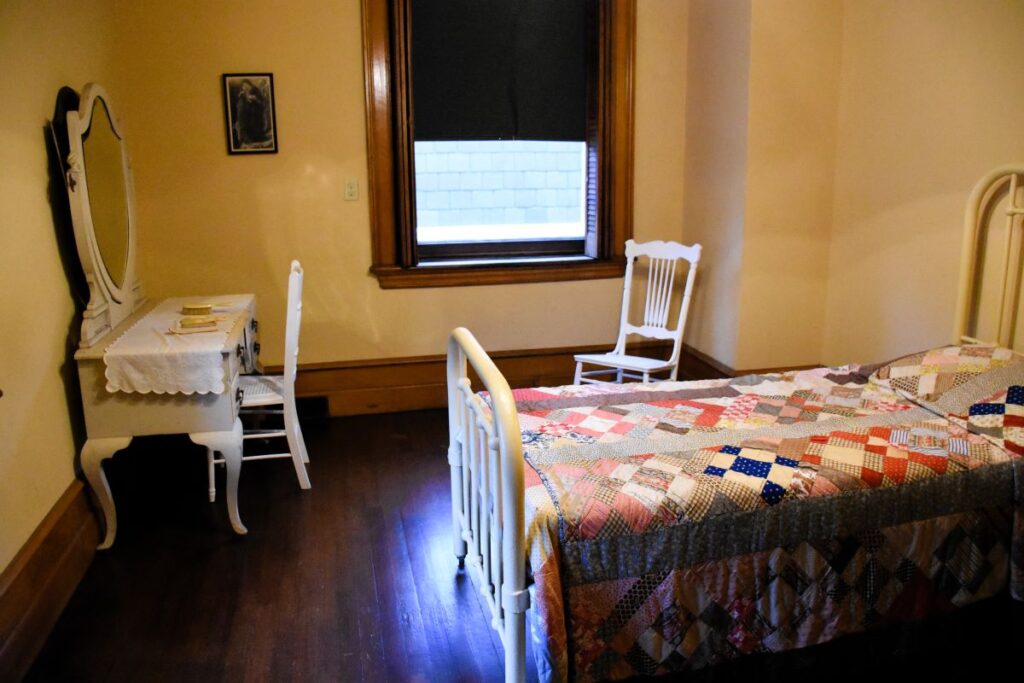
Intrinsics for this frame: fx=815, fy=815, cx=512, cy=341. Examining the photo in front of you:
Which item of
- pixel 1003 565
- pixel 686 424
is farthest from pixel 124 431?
pixel 1003 565

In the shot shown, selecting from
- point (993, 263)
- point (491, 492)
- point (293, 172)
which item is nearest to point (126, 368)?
point (491, 492)

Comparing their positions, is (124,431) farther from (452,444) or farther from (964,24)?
(964,24)

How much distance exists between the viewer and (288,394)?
122 inches

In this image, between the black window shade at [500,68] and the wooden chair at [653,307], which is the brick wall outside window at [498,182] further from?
the wooden chair at [653,307]

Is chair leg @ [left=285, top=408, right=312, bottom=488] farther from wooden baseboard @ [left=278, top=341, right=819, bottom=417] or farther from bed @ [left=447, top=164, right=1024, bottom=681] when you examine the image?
bed @ [left=447, top=164, right=1024, bottom=681]

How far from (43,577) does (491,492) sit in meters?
1.36

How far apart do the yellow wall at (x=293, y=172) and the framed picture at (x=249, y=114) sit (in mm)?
38

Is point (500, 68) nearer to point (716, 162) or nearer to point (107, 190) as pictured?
point (716, 162)

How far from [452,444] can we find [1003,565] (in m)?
1.51

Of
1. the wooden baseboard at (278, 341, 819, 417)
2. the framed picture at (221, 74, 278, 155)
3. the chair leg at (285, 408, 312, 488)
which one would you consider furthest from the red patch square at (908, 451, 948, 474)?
the framed picture at (221, 74, 278, 155)

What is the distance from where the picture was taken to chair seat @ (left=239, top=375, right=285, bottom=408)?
10.2ft

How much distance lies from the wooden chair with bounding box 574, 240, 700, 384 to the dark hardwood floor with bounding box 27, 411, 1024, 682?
3.18 feet

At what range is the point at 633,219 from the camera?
14.0ft

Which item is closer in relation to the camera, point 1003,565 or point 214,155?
point 1003,565
